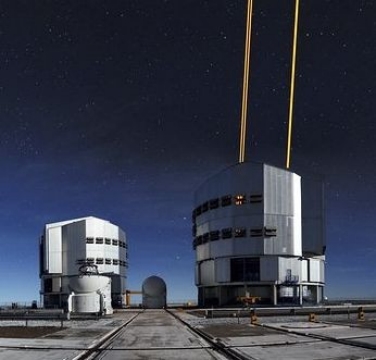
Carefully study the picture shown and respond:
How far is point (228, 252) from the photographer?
3625 inches

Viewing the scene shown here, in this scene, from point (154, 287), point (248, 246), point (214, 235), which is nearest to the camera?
point (248, 246)

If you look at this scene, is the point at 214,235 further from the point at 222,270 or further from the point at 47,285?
the point at 47,285

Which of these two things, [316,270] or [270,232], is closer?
[270,232]

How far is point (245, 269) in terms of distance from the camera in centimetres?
9062

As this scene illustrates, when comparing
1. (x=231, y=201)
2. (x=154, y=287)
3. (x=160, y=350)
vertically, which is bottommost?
(x=154, y=287)

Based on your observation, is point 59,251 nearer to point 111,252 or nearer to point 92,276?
point 111,252

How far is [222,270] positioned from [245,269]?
455cm

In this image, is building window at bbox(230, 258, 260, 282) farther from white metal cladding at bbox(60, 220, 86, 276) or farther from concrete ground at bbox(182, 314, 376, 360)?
concrete ground at bbox(182, 314, 376, 360)

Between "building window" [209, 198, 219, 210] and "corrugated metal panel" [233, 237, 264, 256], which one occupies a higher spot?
"building window" [209, 198, 219, 210]

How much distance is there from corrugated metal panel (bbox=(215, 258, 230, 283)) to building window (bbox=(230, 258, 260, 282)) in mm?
928

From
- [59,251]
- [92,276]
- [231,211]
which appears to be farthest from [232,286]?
[59,251]

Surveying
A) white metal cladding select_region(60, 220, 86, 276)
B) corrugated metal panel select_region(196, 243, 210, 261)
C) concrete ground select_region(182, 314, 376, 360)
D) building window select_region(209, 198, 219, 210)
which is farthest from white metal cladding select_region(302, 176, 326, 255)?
concrete ground select_region(182, 314, 376, 360)

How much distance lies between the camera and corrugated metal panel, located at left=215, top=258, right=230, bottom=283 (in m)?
92.4

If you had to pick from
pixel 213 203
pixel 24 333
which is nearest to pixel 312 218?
pixel 213 203
